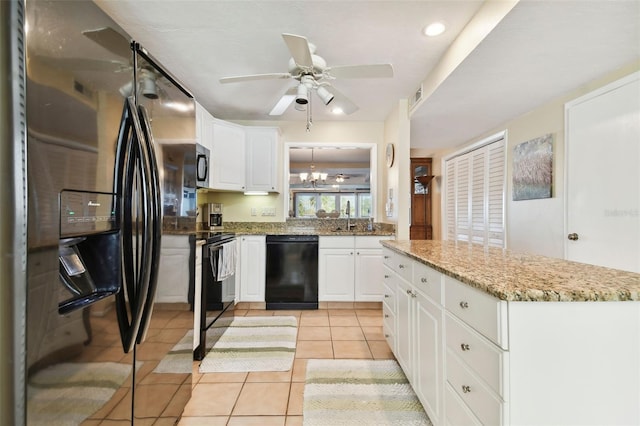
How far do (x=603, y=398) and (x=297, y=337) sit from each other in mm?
2145

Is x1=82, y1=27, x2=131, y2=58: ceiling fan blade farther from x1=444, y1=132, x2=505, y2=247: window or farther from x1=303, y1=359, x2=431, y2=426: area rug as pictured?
x1=444, y1=132, x2=505, y2=247: window

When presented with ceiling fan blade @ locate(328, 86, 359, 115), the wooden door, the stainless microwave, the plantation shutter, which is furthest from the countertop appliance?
the wooden door

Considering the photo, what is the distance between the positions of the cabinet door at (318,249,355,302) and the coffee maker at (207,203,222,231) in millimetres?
1478

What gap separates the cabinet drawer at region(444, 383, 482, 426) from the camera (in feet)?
3.32

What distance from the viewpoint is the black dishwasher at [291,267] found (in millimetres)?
3340

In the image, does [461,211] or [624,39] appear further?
[461,211]

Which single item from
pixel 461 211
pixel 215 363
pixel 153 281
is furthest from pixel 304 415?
pixel 461 211

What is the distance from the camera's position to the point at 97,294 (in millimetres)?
953

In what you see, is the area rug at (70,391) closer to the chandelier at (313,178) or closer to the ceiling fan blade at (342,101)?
the ceiling fan blade at (342,101)

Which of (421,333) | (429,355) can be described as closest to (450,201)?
(421,333)

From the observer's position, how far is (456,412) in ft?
3.67

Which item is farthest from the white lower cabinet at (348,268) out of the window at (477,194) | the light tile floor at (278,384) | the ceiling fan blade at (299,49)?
the ceiling fan blade at (299,49)

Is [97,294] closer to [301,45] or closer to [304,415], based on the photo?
[304,415]

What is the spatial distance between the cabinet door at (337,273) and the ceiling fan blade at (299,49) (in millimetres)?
2076
